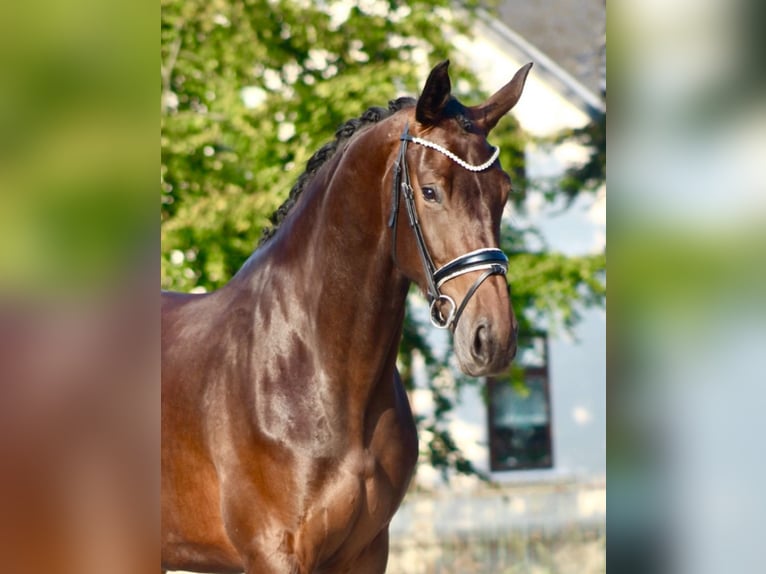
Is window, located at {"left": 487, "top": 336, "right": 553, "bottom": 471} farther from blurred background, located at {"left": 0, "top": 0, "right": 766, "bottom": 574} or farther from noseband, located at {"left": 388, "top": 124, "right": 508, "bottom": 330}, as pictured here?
blurred background, located at {"left": 0, "top": 0, "right": 766, "bottom": 574}

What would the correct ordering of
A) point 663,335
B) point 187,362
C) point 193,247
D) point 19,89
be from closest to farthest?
1. point 19,89
2. point 663,335
3. point 187,362
4. point 193,247

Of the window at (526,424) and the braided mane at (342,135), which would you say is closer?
the braided mane at (342,135)

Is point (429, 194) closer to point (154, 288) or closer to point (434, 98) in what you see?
point (434, 98)

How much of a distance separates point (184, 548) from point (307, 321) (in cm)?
93

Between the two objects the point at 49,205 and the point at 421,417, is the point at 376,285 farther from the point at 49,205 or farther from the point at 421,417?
the point at 421,417

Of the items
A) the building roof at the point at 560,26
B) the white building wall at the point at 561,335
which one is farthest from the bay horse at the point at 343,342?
the building roof at the point at 560,26

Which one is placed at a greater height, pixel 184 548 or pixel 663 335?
pixel 663 335

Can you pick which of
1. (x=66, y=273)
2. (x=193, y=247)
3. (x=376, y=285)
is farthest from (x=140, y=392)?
(x=193, y=247)

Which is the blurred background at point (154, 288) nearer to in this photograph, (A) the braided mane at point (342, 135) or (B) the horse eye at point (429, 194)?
(B) the horse eye at point (429, 194)

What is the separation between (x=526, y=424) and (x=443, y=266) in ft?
30.1

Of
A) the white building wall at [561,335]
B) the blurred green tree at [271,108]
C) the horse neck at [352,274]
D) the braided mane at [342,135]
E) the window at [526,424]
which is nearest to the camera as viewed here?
the horse neck at [352,274]

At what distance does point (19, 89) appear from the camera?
0.75 metres

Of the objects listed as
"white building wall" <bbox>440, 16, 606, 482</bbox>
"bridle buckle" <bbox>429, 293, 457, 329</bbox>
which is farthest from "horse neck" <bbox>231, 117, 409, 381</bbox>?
"white building wall" <bbox>440, 16, 606, 482</bbox>

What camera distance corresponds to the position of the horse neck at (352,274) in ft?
9.64
